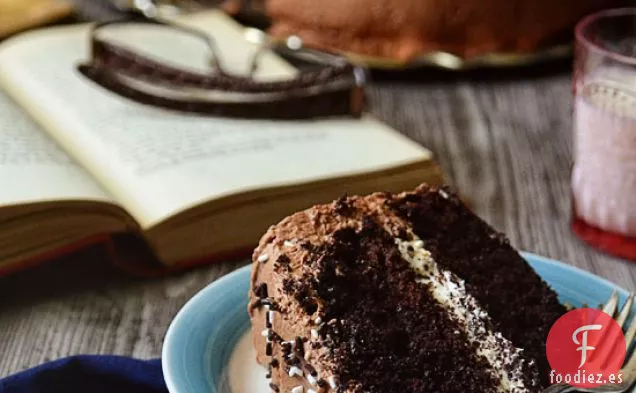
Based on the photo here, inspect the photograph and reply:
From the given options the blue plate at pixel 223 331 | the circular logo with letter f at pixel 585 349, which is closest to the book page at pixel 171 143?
the blue plate at pixel 223 331

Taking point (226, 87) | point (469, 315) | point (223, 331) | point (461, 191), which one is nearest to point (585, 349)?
point (469, 315)

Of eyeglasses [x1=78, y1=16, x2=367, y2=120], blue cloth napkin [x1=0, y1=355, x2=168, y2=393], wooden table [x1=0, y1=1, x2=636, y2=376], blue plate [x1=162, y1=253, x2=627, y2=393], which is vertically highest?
blue plate [x1=162, y1=253, x2=627, y2=393]

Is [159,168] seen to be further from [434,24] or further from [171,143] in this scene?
[434,24]

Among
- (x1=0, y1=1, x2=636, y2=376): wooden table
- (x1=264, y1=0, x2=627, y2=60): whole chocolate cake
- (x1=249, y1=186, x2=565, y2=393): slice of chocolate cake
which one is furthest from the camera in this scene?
(x1=264, y1=0, x2=627, y2=60): whole chocolate cake

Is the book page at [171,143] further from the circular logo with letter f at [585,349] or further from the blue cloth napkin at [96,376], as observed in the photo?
the circular logo with letter f at [585,349]

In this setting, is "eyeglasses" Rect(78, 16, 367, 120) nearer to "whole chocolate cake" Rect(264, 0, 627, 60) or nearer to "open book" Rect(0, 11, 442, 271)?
"open book" Rect(0, 11, 442, 271)

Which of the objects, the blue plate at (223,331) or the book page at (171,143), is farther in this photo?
the book page at (171,143)

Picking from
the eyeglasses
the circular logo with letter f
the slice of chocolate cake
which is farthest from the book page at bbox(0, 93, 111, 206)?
the circular logo with letter f

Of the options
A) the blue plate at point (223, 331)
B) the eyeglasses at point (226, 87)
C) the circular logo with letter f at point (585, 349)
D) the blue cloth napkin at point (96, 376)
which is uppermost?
the circular logo with letter f at point (585, 349)
